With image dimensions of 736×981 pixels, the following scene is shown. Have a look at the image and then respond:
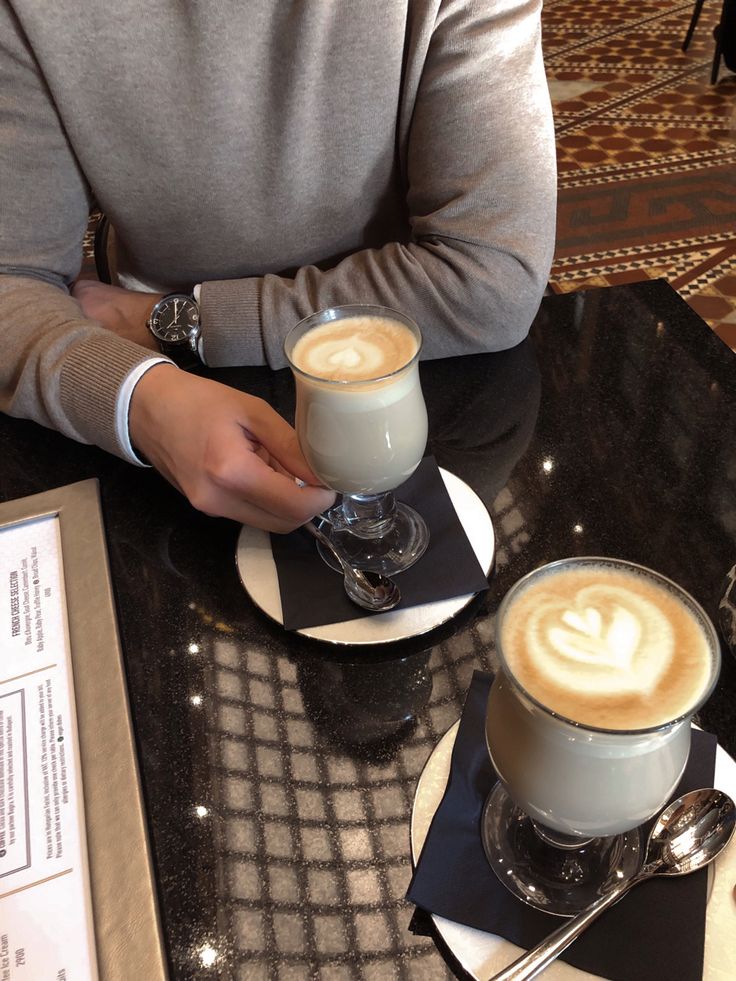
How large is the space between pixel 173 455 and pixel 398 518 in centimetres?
21

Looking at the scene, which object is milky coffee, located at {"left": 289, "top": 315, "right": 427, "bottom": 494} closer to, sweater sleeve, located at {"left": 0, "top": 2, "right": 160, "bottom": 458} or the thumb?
the thumb

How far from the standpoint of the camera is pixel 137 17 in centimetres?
80

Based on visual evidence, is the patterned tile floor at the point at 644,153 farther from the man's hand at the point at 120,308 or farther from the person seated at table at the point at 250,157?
the man's hand at the point at 120,308

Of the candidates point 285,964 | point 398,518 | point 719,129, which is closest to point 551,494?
point 398,518

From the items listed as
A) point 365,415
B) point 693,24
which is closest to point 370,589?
point 365,415

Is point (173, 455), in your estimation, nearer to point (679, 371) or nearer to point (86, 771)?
point (86, 771)

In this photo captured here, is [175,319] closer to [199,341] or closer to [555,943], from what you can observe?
[199,341]

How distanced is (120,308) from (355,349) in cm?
43

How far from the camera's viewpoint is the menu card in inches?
16.7

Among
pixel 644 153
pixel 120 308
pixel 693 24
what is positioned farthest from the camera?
pixel 693 24

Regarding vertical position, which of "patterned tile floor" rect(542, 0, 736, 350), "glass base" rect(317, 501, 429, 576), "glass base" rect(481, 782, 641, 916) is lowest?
"patterned tile floor" rect(542, 0, 736, 350)

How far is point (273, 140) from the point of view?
0.88m

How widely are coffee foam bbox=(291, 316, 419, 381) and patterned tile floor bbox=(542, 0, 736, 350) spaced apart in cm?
150

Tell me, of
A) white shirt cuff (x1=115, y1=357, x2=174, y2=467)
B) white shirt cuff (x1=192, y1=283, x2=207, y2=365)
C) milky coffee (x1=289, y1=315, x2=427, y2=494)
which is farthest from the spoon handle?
white shirt cuff (x1=192, y1=283, x2=207, y2=365)
